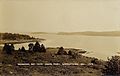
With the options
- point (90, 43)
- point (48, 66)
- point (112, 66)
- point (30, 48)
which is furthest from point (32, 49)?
point (112, 66)

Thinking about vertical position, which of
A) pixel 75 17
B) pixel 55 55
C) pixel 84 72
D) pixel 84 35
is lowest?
pixel 84 72

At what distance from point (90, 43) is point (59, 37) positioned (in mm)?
266

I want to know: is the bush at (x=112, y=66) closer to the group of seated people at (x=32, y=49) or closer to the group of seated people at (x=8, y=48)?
the group of seated people at (x=32, y=49)

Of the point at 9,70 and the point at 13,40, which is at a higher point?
the point at 13,40

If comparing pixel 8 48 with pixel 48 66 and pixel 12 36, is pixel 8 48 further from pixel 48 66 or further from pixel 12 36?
pixel 48 66

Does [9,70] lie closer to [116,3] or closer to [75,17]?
[75,17]

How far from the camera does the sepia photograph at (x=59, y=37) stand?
83.2 inches

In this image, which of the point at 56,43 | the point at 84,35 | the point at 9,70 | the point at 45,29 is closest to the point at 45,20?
the point at 45,29

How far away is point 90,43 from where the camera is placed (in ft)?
7.05

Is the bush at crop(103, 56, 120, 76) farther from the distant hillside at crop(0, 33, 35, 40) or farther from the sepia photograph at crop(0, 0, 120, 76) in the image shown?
the distant hillside at crop(0, 33, 35, 40)

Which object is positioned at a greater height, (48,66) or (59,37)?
(59,37)

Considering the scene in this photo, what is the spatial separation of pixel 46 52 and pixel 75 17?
15.2 inches

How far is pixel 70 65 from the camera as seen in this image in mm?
2131

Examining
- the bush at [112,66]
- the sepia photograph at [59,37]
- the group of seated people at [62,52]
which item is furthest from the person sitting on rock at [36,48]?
the bush at [112,66]
